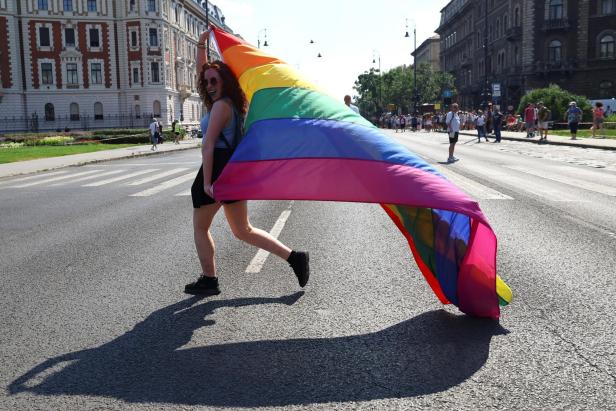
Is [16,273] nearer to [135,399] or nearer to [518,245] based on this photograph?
[135,399]

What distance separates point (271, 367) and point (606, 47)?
68.2 m

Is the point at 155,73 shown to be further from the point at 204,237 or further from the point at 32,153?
the point at 204,237

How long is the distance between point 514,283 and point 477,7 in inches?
3478

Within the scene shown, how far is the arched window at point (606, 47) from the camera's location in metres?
63.2

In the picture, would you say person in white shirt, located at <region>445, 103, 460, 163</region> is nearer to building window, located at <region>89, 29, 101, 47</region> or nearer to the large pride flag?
the large pride flag

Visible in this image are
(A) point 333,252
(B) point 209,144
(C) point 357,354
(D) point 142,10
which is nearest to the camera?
(C) point 357,354

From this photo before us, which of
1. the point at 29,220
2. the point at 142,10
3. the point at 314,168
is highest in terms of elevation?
the point at 142,10

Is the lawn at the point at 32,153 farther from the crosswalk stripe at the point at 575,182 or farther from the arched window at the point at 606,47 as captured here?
the arched window at the point at 606,47

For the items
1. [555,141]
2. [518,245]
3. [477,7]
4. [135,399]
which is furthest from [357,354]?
[477,7]

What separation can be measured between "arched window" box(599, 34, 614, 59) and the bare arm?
66614 mm

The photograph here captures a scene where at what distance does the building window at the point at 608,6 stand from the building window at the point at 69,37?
55364mm

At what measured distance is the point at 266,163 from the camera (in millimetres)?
4984

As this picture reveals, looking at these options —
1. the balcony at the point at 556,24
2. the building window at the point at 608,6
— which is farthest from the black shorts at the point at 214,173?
the building window at the point at 608,6

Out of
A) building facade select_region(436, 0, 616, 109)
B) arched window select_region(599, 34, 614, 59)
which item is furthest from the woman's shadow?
arched window select_region(599, 34, 614, 59)
